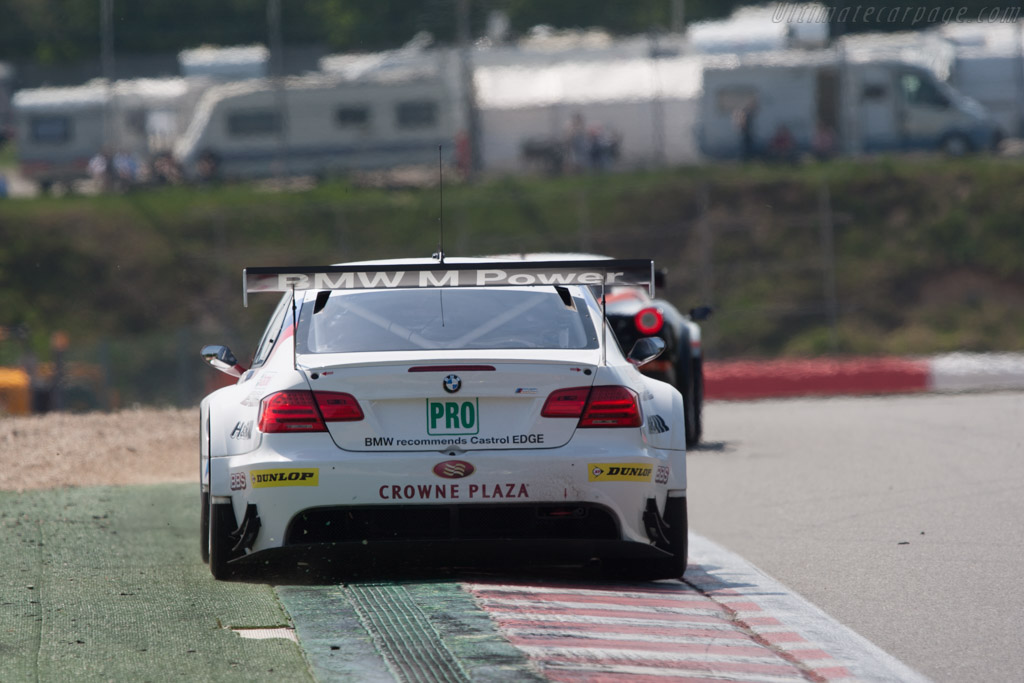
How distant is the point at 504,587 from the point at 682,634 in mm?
988

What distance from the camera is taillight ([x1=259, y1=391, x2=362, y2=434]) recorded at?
21.6ft

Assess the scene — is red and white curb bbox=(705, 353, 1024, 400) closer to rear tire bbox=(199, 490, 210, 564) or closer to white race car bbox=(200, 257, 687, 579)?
rear tire bbox=(199, 490, 210, 564)

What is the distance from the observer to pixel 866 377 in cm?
1978

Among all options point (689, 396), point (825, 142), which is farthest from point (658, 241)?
point (689, 396)

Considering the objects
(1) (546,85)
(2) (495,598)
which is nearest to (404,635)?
(2) (495,598)

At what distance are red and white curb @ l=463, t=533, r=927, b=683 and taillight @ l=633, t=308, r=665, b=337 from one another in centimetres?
509

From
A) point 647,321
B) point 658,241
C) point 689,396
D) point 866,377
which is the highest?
point 647,321

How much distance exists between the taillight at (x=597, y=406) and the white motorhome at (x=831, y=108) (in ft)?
89.5

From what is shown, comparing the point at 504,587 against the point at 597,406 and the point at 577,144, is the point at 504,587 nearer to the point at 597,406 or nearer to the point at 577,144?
the point at 597,406

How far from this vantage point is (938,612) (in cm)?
639

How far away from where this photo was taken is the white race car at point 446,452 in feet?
21.4

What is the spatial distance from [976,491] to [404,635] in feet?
17.4

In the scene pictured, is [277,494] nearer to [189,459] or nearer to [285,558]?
[285,558]

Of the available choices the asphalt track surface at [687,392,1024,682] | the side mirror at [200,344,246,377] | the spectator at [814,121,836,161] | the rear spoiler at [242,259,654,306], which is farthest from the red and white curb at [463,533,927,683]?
the spectator at [814,121,836,161]
